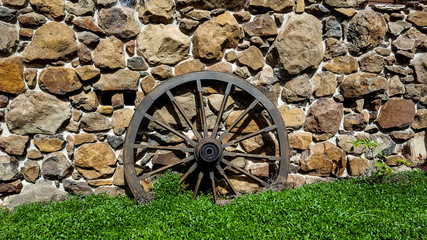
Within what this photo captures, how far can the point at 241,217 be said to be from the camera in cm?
229

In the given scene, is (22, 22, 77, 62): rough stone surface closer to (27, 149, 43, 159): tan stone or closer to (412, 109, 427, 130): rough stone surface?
(27, 149, 43, 159): tan stone

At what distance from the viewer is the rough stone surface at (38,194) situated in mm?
2840

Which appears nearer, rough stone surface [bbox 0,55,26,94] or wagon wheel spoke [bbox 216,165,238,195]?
rough stone surface [bbox 0,55,26,94]

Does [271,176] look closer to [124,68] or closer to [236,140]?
[236,140]

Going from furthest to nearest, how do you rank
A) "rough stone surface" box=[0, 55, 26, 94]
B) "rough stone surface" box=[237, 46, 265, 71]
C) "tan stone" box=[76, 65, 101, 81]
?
"rough stone surface" box=[237, 46, 265, 71], "tan stone" box=[76, 65, 101, 81], "rough stone surface" box=[0, 55, 26, 94]

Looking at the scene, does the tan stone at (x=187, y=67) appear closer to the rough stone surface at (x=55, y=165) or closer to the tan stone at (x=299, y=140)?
the tan stone at (x=299, y=140)

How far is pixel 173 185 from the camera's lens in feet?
9.18

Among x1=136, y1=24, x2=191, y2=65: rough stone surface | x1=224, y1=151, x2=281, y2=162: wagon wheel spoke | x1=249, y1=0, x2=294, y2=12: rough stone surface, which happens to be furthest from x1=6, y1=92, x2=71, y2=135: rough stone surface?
x1=249, y1=0, x2=294, y2=12: rough stone surface

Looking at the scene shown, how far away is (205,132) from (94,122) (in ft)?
3.70

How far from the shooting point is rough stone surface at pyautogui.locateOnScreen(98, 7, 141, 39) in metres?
2.83

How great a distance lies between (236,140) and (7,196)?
2.36 meters

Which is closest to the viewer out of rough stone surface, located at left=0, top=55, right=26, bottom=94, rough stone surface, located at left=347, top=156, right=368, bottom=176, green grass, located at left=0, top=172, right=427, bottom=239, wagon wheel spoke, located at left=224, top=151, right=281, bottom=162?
green grass, located at left=0, top=172, right=427, bottom=239

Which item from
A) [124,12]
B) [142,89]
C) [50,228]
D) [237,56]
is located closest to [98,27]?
[124,12]

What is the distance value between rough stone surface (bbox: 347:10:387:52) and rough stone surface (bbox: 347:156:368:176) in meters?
1.24
